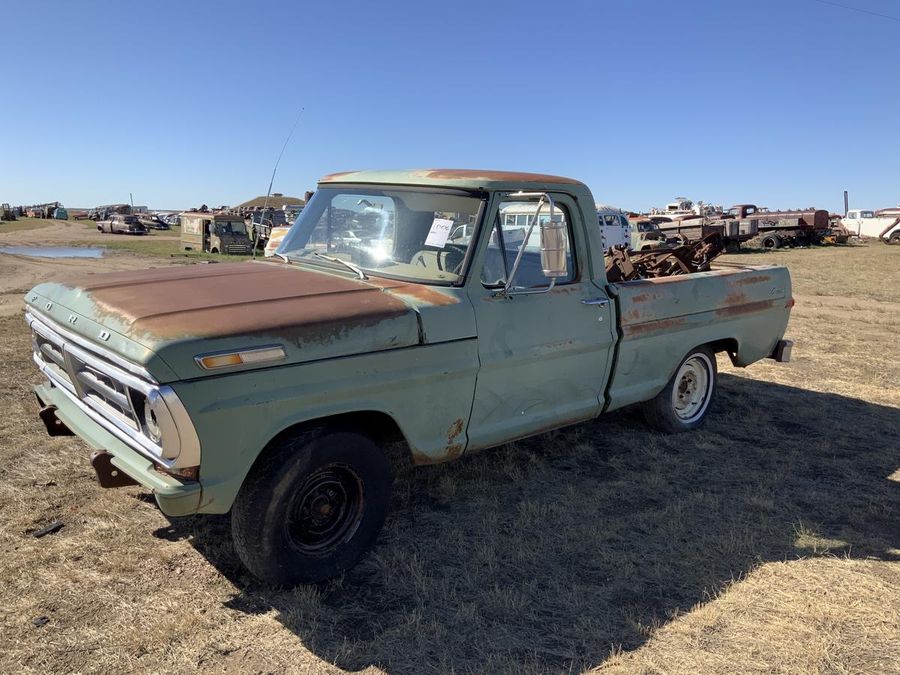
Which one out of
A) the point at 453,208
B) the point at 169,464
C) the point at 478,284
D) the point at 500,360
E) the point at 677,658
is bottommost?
the point at 677,658

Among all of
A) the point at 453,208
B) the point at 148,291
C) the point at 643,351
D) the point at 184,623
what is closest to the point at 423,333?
the point at 453,208

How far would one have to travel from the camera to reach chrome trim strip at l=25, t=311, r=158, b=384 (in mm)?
2721

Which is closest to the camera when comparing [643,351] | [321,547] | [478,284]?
[321,547]

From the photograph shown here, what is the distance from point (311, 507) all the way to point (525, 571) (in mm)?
1164

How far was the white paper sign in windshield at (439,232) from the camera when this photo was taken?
390 cm

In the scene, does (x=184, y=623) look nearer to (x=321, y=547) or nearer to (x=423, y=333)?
(x=321, y=547)

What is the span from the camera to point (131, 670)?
2.68 m

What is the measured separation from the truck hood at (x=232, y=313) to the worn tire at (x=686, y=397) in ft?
8.52

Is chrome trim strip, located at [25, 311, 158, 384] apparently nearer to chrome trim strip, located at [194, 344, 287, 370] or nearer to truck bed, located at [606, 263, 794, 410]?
chrome trim strip, located at [194, 344, 287, 370]

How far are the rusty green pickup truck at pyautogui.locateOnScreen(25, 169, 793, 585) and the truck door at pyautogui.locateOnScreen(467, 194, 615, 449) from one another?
0.04ft

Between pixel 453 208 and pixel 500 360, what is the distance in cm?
94

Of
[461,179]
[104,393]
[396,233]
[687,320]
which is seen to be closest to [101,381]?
[104,393]

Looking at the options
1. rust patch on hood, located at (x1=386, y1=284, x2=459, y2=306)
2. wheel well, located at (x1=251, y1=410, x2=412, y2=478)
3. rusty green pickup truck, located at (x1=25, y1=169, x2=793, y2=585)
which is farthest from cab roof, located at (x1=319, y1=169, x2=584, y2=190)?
wheel well, located at (x1=251, y1=410, x2=412, y2=478)

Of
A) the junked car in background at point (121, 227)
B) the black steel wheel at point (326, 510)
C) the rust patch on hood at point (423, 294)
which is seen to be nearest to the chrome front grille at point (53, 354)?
the black steel wheel at point (326, 510)
